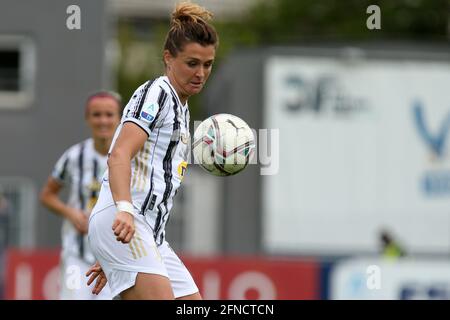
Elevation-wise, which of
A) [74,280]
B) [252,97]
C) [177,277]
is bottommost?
[74,280]

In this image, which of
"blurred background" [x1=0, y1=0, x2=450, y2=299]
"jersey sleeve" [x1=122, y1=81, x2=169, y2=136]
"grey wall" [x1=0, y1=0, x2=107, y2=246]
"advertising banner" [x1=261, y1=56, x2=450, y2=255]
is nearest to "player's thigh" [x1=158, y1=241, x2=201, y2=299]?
"jersey sleeve" [x1=122, y1=81, x2=169, y2=136]

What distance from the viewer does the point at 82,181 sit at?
9.09 m

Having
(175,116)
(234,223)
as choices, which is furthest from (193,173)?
(175,116)

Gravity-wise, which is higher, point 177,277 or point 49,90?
point 49,90

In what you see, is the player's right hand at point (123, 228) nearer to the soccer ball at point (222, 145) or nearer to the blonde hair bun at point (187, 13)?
the soccer ball at point (222, 145)

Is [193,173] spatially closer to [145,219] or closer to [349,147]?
[349,147]

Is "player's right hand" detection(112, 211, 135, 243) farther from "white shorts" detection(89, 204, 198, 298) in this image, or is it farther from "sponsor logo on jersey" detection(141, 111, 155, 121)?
"sponsor logo on jersey" detection(141, 111, 155, 121)

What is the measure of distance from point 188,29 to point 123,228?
1126mm

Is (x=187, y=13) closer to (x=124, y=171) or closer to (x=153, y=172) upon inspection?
(x=153, y=172)

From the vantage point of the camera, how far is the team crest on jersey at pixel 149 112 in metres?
5.57

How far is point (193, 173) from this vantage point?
34.4 meters

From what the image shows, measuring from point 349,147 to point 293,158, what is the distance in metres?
1.15

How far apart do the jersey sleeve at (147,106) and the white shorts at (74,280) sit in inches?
125

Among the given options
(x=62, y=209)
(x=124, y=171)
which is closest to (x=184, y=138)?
(x=124, y=171)
